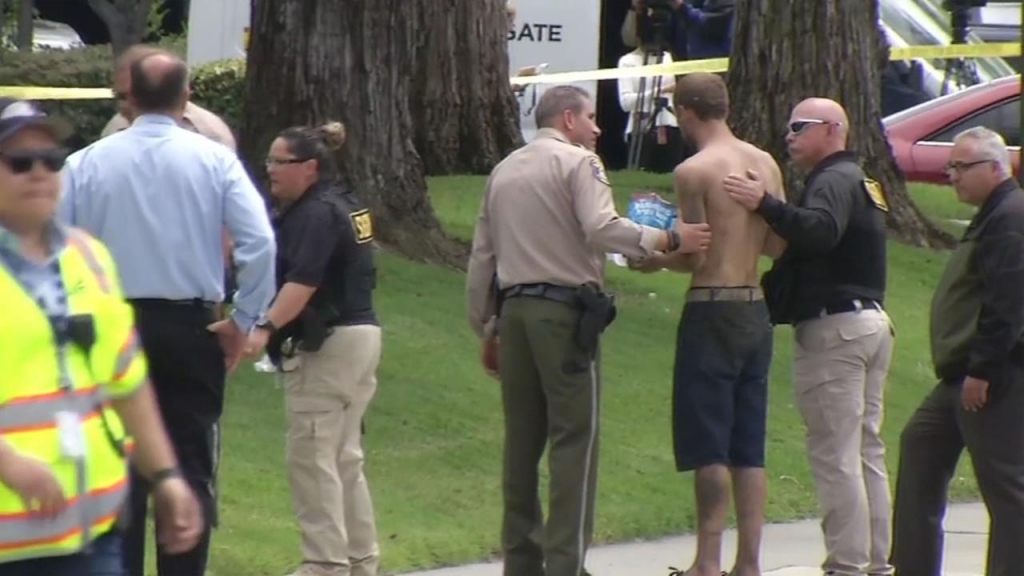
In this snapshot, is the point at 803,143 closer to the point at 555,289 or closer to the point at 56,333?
the point at 555,289

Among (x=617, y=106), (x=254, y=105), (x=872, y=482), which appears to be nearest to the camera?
(x=872, y=482)

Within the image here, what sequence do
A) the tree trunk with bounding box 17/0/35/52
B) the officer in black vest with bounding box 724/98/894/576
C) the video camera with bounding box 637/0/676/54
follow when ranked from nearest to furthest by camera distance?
the officer in black vest with bounding box 724/98/894/576 < the video camera with bounding box 637/0/676/54 < the tree trunk with bounding box 17/0/35/52

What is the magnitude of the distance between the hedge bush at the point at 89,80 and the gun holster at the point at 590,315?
32.5ft

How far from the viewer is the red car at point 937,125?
750 inches

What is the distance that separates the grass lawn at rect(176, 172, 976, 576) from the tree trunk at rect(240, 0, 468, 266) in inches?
16.0

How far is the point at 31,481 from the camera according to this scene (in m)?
4.25

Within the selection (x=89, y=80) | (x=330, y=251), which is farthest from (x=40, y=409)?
(x=89, y=80)

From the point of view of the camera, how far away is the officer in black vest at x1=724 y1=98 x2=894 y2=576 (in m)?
7.82

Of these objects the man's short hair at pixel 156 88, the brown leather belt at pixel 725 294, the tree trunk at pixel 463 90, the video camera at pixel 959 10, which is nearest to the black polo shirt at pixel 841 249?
the brown leather belt at pixel 725 294

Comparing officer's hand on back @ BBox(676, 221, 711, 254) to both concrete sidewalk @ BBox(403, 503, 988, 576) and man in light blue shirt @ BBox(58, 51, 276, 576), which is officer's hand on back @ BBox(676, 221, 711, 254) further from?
concrete sidewalk @ BBox(403, 503, 988, 576)

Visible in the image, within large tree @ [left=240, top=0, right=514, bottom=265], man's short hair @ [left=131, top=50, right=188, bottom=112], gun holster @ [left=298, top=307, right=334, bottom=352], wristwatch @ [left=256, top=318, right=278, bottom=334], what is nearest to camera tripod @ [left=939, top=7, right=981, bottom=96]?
large tree @ [left=240, top=0, right=514, bottom=265]

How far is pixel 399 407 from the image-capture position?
415 inches

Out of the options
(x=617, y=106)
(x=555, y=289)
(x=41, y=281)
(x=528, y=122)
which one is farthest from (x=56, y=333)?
(x=617, y=106)

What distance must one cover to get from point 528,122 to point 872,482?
12.3 m
